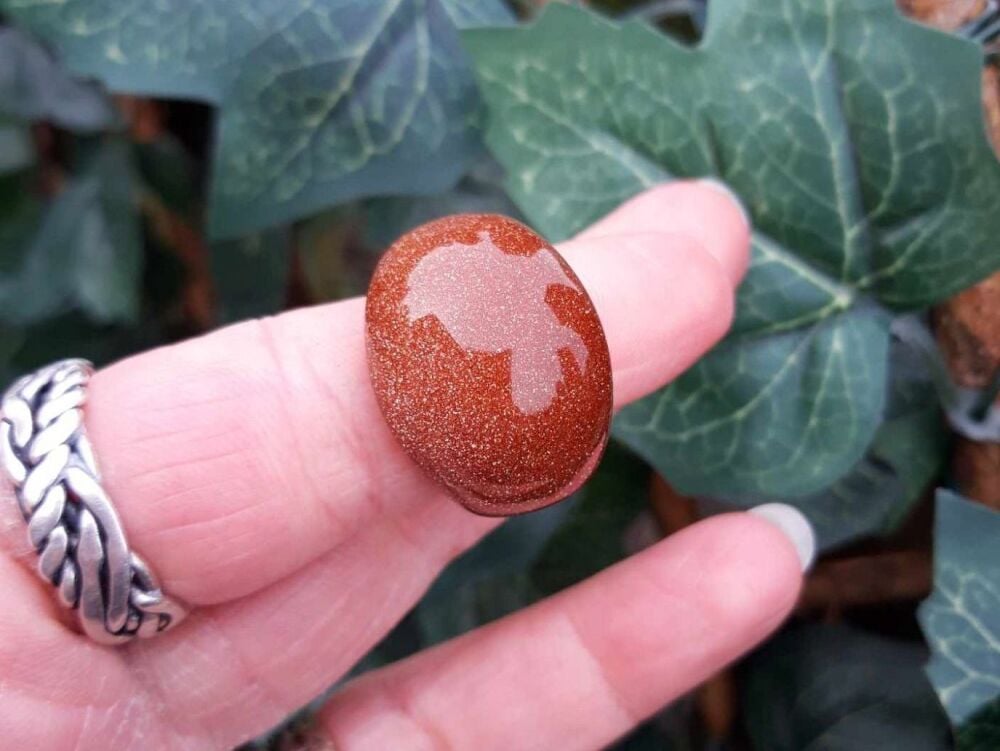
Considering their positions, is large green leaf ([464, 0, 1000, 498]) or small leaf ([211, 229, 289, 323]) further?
small leaf ([211, 229, 289, 323])

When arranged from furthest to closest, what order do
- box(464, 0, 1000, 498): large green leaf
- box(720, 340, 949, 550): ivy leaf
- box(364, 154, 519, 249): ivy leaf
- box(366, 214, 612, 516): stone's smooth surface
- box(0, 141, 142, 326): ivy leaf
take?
box(0, 141, 142, 326): ivy leaf → box(364, 154, 519, 249): ivy leaf → box(720, 340, 949, 550): ivy leaf → box(464, 0, 1000, 498): large green leaf → box(366, 214, 612, 516): stone's smooth surface

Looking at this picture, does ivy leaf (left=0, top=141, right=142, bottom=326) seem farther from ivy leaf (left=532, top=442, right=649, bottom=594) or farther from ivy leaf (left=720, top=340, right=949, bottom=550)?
ivy leaf (left=720, top=340, right=949, bottom=550)

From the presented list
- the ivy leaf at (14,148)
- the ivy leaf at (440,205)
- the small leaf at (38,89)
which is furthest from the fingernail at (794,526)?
the ivy leaf at (14,148)

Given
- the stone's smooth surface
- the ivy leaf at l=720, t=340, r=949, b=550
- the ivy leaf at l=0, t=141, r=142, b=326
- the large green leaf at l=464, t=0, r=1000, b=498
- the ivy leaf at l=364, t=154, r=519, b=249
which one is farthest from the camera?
the ivy leaf at l=0, t=141, r=142, b=326

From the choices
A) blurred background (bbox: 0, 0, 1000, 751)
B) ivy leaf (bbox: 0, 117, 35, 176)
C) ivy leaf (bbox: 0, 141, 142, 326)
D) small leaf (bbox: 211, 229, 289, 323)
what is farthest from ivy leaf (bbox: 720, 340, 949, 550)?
ivy leaf (bbox: 0, 117, 35, 176)

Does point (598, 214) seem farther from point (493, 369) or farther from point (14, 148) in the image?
point (14, 148)

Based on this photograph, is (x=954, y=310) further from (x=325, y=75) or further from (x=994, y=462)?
(x=325, y=75)

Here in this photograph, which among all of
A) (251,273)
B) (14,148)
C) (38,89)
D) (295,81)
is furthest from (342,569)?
(14,148)

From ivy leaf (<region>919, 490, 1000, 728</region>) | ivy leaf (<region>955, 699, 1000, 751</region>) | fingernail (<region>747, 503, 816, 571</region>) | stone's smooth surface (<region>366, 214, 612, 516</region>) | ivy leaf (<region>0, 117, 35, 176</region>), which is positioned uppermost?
stone's smooth surface (<region>366, 214, 612, 516</region>)
